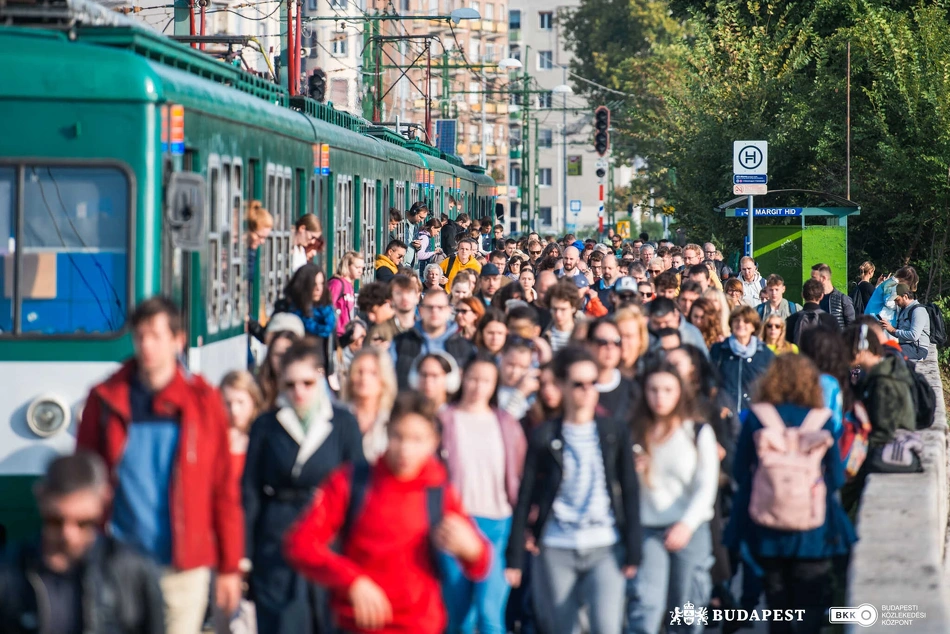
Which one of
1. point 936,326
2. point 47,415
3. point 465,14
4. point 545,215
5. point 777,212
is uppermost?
point 465,14

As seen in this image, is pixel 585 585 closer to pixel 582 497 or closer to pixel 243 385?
pixel 582 497

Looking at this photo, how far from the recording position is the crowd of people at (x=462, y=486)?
563 centimetres

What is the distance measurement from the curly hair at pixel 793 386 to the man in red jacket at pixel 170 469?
2.60 metres

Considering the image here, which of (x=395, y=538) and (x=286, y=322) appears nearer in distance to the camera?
(x=395, y=538)

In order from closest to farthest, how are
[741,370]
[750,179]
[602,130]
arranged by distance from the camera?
[741,370] < [750,179] < [602,130]

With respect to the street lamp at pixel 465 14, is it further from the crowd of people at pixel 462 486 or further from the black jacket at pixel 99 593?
the black jacket at pixel 99 593

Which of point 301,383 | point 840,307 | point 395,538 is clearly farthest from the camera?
point 840,307

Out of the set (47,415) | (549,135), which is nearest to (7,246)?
(47,415)

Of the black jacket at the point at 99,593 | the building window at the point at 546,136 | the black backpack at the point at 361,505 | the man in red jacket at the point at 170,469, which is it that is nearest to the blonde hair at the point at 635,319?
the man in red jacket at the point at 170,469

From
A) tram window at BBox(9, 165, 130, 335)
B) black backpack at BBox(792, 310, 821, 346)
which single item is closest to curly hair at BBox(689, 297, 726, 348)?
black backpack at BBox(792, 310, 821, 346)

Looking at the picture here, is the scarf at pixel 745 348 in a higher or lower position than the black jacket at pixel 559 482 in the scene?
higher

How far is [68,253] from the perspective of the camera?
8930 mm

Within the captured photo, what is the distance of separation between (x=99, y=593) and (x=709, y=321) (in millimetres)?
7053

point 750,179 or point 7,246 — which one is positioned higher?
point 750,179
